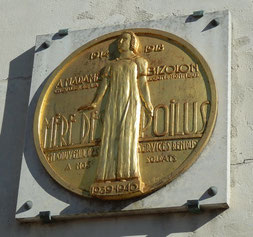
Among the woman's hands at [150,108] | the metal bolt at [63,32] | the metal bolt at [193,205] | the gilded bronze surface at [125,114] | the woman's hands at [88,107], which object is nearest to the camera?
the metal bolt at [193,205]

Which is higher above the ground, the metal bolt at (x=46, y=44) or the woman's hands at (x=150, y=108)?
the metal bolt at (x=46, y=44)

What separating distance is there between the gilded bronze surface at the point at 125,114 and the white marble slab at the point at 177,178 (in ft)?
0.18

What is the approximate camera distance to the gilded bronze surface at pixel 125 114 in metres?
6.22

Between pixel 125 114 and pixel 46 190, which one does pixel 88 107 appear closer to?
pixel 125 114

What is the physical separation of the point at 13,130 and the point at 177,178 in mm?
1366

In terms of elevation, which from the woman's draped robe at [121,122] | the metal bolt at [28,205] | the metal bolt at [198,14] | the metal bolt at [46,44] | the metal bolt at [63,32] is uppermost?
the metal bolt at [198,14]

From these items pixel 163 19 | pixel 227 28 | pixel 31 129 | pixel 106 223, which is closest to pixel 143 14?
pixel 163 19

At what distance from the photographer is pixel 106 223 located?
20.5ft

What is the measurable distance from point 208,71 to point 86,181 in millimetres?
1051

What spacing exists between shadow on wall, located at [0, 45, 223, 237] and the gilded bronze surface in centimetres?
9

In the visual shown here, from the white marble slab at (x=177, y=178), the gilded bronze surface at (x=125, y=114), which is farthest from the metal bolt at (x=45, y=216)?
the gilded bronze surface at (x=125, y=114)

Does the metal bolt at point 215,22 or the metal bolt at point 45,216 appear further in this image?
the metal bolt at point 215,22

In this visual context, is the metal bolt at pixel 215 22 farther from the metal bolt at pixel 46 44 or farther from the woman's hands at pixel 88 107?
the metal bolt at pixel 46 44

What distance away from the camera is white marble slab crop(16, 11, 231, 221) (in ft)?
19.9
